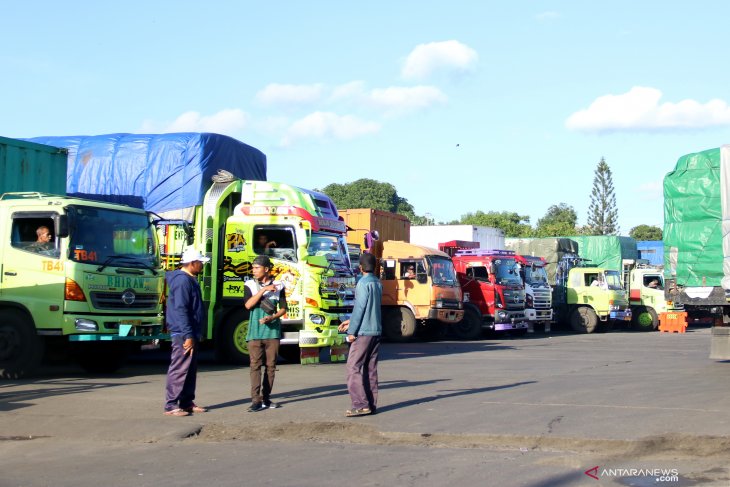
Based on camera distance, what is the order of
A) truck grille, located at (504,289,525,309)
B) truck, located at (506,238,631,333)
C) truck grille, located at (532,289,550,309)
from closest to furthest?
1. truck grille, located at (504,289,525,309)
2. truck grille, located at (532,289,550,309)
3. truck, located at (506,238,631,333)

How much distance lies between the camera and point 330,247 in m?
16.7

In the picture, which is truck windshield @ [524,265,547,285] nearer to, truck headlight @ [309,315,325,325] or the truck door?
truck headlight @ [309,315,325,325]

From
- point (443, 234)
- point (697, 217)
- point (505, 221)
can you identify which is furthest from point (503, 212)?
point (697, 217)

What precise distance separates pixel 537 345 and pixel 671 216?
8.74 meters

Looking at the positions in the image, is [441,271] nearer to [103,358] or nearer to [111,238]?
[103,358]

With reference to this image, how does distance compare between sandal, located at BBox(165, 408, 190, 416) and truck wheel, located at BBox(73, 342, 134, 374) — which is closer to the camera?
sandal, located at BBox(165, 408, 190, 416)

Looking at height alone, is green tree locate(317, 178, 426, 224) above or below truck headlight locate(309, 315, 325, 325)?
above

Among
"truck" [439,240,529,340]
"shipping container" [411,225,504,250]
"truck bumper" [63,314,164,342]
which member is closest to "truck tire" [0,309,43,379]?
"truck bumper" [63,314,164,342]

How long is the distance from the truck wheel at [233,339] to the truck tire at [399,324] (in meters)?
8.94

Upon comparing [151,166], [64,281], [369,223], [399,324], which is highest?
[151,166]

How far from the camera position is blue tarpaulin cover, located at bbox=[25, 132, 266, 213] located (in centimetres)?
1681

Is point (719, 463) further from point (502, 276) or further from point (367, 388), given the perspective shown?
point (502, 276)

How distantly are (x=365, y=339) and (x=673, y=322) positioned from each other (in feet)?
82.7

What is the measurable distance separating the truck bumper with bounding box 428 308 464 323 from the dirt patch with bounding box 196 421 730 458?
15555 millimetres
